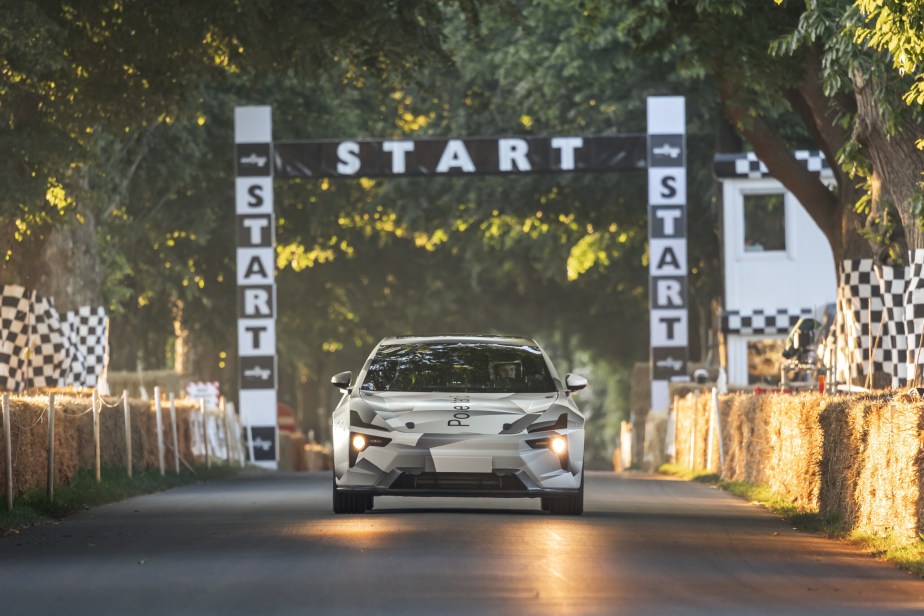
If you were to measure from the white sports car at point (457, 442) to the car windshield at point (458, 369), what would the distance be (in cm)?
2

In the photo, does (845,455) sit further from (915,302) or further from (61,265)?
(61,265)

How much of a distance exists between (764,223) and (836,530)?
92.8ft

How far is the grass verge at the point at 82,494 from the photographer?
678 inches

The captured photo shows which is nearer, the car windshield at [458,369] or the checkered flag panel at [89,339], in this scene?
the car windshield at [458,369]

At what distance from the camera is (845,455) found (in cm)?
1583

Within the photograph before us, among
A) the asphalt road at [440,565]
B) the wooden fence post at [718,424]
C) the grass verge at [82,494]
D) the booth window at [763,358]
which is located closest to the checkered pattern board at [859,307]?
the wooden fence post at [718,424]

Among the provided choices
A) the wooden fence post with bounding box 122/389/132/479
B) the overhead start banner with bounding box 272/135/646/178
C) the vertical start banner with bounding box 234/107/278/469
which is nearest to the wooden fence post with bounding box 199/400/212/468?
the wooden fence post with bounding box 122/389/132/479

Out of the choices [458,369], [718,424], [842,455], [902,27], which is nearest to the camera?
[902,27]

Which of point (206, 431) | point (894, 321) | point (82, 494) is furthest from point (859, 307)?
point (82, 494)

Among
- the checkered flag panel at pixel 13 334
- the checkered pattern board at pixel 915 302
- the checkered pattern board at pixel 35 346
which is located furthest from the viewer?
the checkered pattern board at pixel 35 346

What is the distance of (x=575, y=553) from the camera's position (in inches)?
515

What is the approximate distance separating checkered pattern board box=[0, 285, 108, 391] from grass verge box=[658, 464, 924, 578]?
11099 millimetres

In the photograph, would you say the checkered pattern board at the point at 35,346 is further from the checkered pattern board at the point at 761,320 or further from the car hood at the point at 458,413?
the checkered pattern board at the point at 761,320

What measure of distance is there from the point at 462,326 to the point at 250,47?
110 feet
